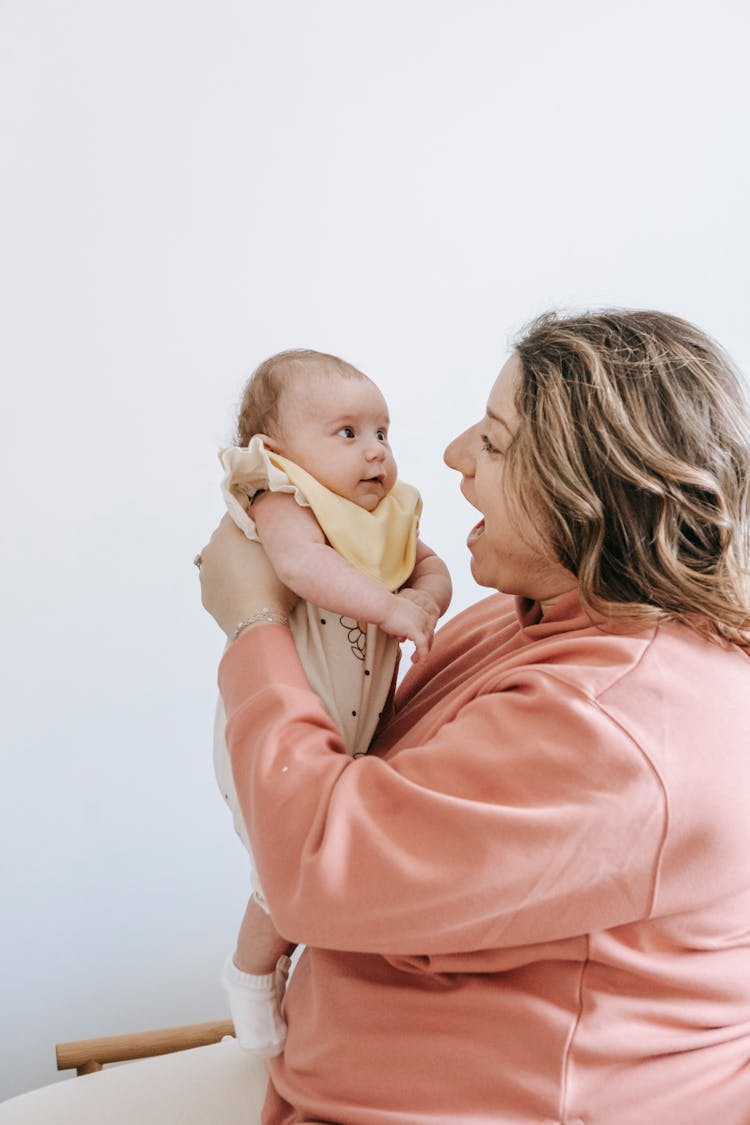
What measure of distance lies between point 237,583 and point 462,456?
→ 306 mm

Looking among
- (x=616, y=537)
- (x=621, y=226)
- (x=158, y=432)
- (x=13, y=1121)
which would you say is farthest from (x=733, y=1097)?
(x=621, y=226)

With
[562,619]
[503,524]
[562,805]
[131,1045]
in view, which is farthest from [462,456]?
[131,1045]

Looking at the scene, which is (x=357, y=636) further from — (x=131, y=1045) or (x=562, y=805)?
(x=131, y=1045)

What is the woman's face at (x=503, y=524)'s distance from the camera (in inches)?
47.6

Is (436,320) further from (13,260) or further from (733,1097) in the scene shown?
(733,1097)

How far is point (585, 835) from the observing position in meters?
1.02

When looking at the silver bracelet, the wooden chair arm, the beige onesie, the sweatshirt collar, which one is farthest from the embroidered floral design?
the wooden chair arm

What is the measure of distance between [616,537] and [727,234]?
54.7 inches

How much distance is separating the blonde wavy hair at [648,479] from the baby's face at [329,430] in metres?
0.29

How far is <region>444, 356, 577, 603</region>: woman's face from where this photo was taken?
1210 mm

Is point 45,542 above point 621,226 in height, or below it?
below

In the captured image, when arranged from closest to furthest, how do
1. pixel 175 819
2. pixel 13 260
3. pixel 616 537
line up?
pixel 616 537, pixel 13 260, pixel 175 819

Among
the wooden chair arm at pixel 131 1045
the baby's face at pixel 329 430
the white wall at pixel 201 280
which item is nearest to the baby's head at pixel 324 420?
the baby's face at pixel 329 430

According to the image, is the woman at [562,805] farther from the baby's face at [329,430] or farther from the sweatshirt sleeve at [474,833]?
the baby's face at [329,430]
